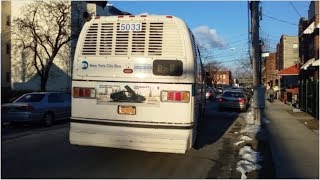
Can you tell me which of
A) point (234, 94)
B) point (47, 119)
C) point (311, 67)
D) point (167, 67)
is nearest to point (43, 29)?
point (234, 94)

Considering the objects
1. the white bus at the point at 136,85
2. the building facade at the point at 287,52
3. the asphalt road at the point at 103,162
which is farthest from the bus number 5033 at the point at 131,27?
the building facade at the point at 287,52

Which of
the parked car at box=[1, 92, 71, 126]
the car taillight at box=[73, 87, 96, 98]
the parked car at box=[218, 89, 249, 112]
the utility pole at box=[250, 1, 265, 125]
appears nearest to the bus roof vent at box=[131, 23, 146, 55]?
the car taillight at box=[73, 87, 96, 98]

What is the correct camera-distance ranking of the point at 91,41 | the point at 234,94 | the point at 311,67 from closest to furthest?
the point at 91,41 → the point at 311,67 → the point at 234,94

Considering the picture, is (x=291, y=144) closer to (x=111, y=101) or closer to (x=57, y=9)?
(x=111, y=101)

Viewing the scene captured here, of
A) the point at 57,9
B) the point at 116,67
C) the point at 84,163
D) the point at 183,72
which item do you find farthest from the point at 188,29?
the point at 57,9

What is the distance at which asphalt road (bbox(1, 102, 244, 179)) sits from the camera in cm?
865

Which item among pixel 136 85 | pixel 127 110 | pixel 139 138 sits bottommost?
pixel 139 138

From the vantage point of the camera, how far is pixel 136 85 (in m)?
9.45

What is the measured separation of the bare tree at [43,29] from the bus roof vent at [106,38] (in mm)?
34436

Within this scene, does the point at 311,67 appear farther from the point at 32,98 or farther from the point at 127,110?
the point at 127,110

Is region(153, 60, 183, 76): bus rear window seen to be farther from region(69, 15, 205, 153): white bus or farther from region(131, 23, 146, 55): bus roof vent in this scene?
region(131, 23, 146, 55): bus roof vent

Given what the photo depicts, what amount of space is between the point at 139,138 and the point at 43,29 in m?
44.4

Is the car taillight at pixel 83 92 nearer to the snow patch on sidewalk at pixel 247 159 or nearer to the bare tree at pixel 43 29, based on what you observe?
the snow patch on sidewalk at pixel 247 159

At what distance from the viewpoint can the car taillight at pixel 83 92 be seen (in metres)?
9.75
